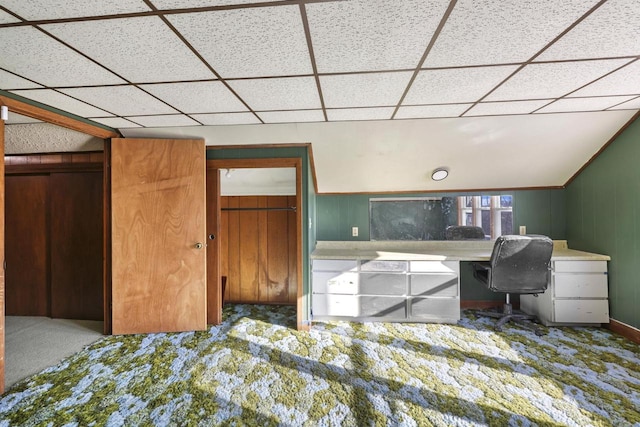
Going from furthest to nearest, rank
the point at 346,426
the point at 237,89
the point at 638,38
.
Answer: the point at 237,89
the point at 346,426
the point at 638,38

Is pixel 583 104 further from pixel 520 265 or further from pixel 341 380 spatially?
pixel 341 380

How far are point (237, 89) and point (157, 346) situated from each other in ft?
7.79

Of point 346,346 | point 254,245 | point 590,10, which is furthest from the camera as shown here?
point 254,245

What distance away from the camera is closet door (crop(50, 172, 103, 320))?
10.4 ft

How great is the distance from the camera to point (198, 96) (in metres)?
2.03

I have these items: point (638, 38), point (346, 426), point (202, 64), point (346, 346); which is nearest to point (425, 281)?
point (346, 346)

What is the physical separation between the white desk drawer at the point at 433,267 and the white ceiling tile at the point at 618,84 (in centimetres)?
181

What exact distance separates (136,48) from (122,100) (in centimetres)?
86

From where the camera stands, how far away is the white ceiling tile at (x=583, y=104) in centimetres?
217

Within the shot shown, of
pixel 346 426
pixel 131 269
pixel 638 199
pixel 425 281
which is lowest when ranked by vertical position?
pixel 346 426

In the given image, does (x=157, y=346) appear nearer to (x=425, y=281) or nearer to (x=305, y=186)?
(x=305, y=186)

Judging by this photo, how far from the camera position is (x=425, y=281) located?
2.99m

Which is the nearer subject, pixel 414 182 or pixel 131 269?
pixel 131 269

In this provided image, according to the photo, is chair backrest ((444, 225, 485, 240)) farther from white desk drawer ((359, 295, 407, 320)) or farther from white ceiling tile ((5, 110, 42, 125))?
white ceiling tile ((5, 110, 42, 125))
